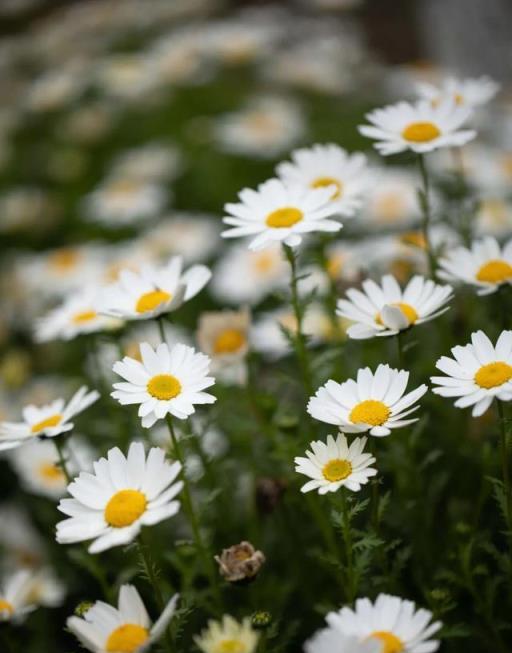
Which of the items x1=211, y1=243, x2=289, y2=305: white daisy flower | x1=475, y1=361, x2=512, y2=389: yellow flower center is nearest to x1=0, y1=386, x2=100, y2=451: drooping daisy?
x1=475, y1=361, x2=512, y2=389: yellow flower center

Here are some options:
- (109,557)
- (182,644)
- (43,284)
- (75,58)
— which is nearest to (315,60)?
(75,58)

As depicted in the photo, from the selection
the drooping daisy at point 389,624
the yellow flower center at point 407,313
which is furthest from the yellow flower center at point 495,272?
the drooping daisy at point 389,624

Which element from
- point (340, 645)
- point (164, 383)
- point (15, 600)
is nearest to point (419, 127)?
point (164, 383)

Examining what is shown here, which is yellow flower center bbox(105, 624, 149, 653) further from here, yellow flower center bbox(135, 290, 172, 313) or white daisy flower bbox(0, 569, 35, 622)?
yellow flower center bbox(135, 290, 172, 313)

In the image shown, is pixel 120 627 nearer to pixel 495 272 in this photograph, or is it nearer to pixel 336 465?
pixel 336 465

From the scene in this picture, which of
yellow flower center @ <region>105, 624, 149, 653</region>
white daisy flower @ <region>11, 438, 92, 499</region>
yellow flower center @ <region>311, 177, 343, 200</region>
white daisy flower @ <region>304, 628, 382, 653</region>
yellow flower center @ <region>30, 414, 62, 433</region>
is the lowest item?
Result: white daisy flower @ <region>11, 438, 92, 499</region>

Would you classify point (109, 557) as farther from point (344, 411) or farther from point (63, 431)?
point (344, 411)
